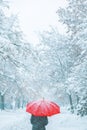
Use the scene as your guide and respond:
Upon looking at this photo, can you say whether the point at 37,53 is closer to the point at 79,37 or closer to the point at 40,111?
the point at 79,37

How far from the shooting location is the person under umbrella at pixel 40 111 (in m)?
8.87

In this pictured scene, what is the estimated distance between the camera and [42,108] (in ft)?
29.3

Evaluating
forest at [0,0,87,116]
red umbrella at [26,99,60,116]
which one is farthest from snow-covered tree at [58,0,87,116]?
red umbrella at [26,99,60,116]

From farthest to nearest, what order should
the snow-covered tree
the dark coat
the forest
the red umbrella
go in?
the snow-covered tree → the forest → the dark coat → the red umbrella

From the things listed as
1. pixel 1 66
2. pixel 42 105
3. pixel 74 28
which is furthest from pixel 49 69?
pixel 42 105

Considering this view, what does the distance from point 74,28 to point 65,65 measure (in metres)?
16.2

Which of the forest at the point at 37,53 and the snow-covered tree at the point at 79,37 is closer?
the forest at the point at 37,53

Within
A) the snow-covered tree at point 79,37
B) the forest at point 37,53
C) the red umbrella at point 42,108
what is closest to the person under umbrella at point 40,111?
the red umbrella at point 42,108

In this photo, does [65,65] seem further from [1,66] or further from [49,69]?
[1,66]

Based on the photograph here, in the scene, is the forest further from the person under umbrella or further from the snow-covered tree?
the person under umbrella

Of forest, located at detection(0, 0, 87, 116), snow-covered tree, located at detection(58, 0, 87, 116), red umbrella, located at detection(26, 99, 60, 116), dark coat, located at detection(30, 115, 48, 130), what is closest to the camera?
red umbrella, located at detection(26, 99, 60, 116)

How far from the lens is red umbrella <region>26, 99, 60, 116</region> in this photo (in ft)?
29.0

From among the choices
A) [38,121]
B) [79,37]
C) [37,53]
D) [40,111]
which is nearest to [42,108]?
[40,111]

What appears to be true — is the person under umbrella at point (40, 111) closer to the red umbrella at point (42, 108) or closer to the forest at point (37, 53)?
the red umbrella at point (42, 108)
